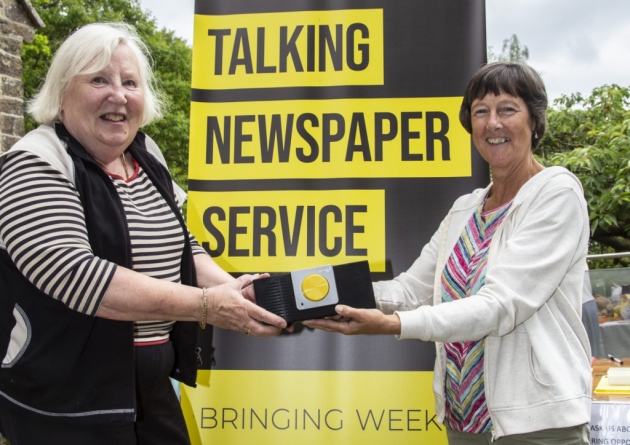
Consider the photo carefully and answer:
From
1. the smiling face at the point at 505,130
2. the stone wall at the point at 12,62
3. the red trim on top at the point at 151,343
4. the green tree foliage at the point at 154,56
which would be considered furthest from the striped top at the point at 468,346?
the green tree foliage at the point at 154,56

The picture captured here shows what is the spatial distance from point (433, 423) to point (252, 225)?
1025mm

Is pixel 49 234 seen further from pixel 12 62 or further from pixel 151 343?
pixel 12 62

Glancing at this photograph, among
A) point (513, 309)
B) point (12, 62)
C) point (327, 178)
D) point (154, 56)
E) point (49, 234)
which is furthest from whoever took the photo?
A: point (154, 56)

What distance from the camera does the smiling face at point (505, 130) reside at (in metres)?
1.96

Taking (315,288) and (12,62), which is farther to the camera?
(12,62)

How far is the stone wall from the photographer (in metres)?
5.94

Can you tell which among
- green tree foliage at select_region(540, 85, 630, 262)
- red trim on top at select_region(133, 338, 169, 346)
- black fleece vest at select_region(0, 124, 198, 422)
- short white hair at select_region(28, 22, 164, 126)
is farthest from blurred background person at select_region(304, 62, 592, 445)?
green tree foliage at select_region(540, 85, 630, 262)

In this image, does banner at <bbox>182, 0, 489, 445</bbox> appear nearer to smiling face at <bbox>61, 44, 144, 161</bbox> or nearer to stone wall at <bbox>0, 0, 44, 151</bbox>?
smiling face at <bbox>61, 44, 144, 161</bbox>

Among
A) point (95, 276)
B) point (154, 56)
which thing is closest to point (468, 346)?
point (95, 276)

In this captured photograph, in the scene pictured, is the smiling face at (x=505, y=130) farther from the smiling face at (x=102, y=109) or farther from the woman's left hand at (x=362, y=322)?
the smiling face at (x=102, y=109)

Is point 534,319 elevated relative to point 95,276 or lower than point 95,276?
lower

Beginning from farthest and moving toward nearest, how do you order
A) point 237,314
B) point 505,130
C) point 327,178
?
point 327,178
point 505,130
point 237,314

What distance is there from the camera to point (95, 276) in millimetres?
1613

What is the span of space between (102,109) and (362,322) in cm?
93
